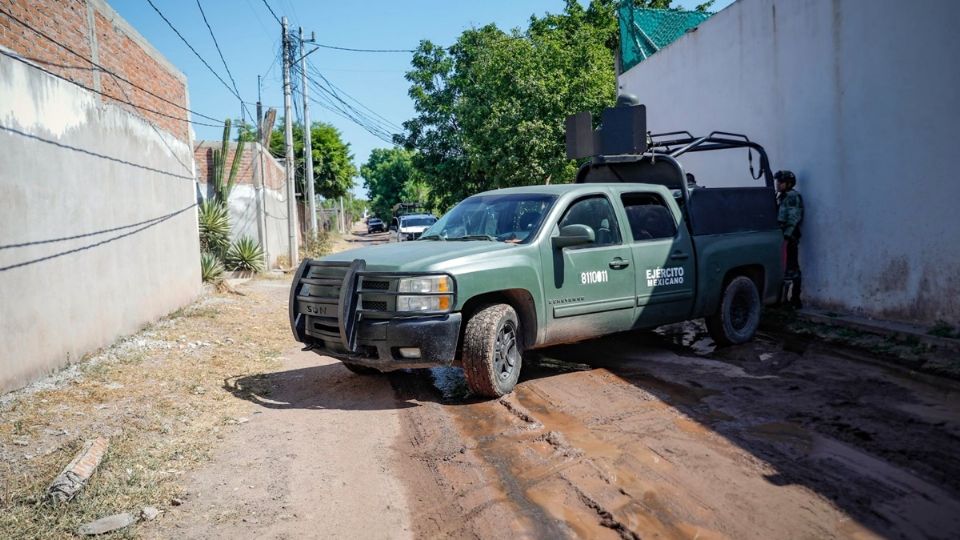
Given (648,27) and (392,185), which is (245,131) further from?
(392,185)

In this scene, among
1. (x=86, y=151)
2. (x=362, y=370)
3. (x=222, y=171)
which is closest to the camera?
(x=362, y=370)

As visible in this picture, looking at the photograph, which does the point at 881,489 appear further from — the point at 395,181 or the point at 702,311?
the point at 395,181

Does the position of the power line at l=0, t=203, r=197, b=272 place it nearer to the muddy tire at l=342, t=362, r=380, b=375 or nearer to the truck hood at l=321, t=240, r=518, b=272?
the truck hood at l=321, t=240, r=518, b=272

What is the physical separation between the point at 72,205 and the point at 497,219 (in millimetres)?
4641

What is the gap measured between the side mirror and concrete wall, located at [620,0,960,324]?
4165 mm

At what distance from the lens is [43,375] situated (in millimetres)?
6301

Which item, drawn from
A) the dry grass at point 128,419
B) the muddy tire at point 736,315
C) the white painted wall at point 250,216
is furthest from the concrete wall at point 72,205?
the white painted wall at point 250,216

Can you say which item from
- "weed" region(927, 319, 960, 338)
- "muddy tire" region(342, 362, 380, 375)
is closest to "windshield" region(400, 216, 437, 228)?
"muddy tire" region(342, 362, 380, 375)

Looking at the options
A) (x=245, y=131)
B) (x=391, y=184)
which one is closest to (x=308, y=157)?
(x=245, y=131)

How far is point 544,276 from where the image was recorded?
5.67 m

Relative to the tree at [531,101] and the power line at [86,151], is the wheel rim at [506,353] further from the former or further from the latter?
the tree at [531,101]

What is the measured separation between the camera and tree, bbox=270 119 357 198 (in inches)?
1502

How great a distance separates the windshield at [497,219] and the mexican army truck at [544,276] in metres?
0.01

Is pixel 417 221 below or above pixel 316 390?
above
